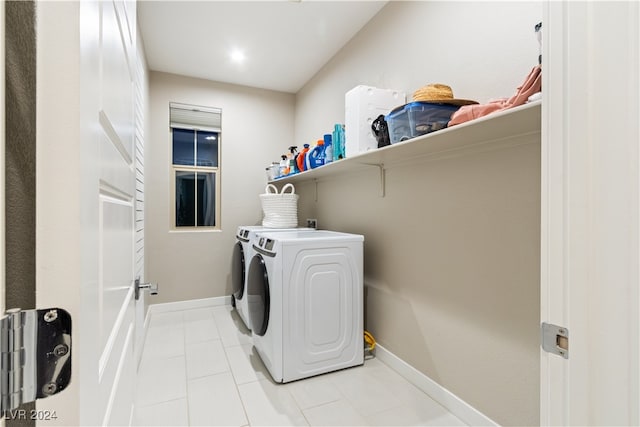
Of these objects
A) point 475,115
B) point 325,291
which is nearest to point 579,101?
point 475,115

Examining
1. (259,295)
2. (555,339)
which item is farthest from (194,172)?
(555,339)

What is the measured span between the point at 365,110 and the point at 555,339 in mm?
1651

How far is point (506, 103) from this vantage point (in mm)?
1215

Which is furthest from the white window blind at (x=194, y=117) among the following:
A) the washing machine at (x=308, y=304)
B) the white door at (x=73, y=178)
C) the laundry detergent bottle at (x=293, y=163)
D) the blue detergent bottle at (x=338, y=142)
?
the white door at (x=73, y=178)

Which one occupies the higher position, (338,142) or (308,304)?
(338,142)

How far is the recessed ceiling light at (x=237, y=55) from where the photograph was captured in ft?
9.74

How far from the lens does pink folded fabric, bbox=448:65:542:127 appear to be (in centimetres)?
108

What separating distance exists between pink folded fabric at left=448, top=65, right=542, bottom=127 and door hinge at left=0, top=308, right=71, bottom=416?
1382 mm

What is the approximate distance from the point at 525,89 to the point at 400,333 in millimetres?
1628

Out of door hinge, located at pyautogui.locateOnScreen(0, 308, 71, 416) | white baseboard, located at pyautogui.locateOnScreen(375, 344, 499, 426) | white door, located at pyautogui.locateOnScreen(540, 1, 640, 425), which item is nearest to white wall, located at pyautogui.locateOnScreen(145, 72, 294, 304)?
white baseboard, located at pyautogui.locateOnScreen(375, 344, 499, 426)

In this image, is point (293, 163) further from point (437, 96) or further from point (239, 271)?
point (437, 96)

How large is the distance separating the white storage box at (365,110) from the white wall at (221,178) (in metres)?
2.06

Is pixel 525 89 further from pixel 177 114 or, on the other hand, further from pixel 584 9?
pixel 177 114

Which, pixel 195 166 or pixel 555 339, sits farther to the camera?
pixel 195 166
